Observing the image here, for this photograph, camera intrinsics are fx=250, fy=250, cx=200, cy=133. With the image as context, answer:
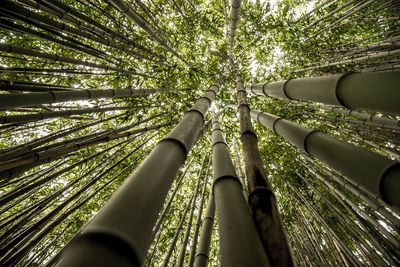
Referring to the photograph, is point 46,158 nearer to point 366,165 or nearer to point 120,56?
point 366,165

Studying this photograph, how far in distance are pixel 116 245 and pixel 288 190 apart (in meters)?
4.52

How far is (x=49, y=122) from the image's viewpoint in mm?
4184

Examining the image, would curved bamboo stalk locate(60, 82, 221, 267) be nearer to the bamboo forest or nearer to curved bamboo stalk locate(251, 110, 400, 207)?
the bamboo forest

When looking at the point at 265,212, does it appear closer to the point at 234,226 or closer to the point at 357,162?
the point at 234,226

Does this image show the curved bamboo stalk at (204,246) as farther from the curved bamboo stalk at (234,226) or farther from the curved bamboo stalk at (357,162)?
the curved bamboo stalk at (357,162)

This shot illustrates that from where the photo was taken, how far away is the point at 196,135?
5.29ft

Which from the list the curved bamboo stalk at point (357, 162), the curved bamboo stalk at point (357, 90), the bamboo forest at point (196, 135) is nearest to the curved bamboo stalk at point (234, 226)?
the bamboo forest at point (196, 135)

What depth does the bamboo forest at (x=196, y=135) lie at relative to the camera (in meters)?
1.11

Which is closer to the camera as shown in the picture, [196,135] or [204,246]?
[196,135]

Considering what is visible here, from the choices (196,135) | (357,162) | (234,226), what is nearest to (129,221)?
(234,226)

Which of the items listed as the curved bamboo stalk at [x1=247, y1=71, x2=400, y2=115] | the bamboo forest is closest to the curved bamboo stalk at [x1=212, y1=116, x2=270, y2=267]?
the bamboo forest

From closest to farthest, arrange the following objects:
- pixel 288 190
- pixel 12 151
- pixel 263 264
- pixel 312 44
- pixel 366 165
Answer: pixel 263 264, pixel 366 165, pixel 12 151, pixel 288 190, pixel 312 44

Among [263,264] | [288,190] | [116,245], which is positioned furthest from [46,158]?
[288,190]

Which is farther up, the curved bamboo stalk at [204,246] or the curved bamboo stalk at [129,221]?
the curved bamboo stalk at [204,246]
